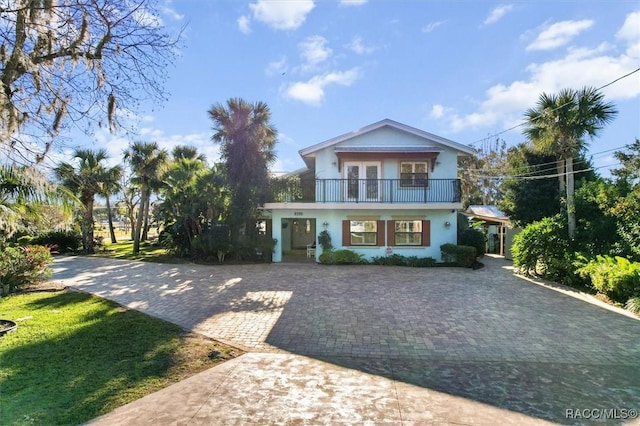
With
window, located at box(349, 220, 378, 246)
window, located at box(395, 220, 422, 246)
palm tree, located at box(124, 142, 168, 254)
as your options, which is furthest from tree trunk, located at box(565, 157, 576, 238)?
palm tree, located at box(124, 142, 168, 254)

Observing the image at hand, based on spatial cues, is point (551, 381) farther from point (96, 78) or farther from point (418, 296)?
point (96, 78)

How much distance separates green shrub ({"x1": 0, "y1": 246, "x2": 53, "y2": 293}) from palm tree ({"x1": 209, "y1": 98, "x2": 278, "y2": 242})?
737cm

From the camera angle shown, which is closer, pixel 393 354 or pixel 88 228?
pixel 393 354

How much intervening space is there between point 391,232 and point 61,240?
22.2 meters

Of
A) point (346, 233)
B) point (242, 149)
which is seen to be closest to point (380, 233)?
point (346, 233)

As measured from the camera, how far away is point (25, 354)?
5.25m

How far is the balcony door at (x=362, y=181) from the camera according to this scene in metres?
17.1

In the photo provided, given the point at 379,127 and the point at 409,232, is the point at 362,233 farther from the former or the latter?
the point at 379,127

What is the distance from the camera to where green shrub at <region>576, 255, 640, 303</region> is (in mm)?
8523

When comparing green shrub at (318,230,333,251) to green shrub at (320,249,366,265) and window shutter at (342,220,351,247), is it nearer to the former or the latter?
green shrub at (320,249,366,265)

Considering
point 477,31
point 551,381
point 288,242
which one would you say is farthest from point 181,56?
point 288,242

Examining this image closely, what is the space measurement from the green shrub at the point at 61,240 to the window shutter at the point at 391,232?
21.1 meters

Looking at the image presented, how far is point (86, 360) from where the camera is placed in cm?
502

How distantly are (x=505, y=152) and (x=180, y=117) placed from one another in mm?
38811
